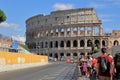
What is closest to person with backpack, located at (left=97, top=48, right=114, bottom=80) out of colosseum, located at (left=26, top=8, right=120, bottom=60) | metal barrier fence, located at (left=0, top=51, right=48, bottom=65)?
metal barrier fence, located at (left=0, top=51, right=48, bottom=65)

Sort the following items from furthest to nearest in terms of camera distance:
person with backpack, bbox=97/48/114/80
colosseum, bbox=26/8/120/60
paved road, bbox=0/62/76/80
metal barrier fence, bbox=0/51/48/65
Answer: colosseum, bbox=26/8/120/60
metal barrier fence, bbox=0/51/48/65
paved road, bbox=0/62/76/80
person with backpack, bbox=97/48/114/80

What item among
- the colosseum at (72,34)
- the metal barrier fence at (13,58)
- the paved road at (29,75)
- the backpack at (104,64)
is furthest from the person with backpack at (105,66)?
the colosseum at (72,34)

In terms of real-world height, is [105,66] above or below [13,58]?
below

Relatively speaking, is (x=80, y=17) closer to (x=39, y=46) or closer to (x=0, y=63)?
(x=39, y=46)

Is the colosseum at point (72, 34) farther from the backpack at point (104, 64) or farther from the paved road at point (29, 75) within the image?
the backpack at point (104, 64)

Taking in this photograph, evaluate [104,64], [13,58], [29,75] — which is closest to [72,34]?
[13,58]

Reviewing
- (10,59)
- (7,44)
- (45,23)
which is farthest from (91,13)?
(10,59)

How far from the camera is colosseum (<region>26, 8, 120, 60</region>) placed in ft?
436

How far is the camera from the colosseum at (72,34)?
5231 inches

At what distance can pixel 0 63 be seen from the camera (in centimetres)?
3822

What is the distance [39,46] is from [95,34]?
27.2 meters

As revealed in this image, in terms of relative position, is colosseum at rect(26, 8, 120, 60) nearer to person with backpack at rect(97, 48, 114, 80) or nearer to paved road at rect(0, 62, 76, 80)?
paved road at rect(0, 62, 76, 80)

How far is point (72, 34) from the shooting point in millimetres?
135125

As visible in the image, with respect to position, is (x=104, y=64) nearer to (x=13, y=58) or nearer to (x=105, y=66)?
(x=105, y=66)
